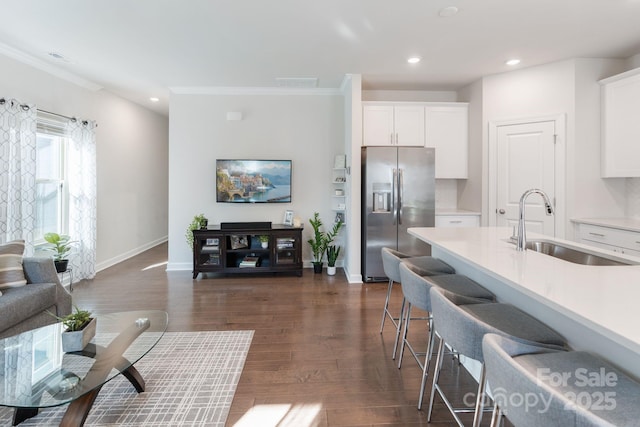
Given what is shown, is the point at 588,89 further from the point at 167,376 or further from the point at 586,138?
the point at 167,376

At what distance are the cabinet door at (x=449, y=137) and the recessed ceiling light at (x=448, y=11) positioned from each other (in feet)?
6.14

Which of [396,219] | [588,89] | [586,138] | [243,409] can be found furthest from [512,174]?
[243,409]

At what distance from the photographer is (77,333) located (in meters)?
1.80

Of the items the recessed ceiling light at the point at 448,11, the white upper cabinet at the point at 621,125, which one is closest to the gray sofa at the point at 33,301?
the recessed ceiling light at the point at 448,11

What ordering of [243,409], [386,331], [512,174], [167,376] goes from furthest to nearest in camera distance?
[512,174] → [386,331] → [167,376] → [243,409]

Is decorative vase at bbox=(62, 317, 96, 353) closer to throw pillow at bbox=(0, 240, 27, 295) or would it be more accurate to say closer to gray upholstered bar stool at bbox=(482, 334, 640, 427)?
throw pillow at bbox=(0, 240, 27, 295)

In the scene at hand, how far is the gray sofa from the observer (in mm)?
2296

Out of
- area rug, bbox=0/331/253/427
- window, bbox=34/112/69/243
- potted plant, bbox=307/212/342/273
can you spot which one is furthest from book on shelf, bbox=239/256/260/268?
window, bbox=34/112/69/243

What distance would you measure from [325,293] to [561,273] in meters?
2.78

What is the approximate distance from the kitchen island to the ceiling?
6.73 feet

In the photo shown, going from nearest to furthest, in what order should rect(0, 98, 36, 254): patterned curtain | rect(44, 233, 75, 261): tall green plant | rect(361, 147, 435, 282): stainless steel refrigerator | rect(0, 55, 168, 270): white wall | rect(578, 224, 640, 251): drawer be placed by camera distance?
rect(578, 224, 640, 251): drawer
rect(0, 98, 36, 254): patterned curtain
rect(44, 233, 75, 261): tall green plant
rect(0, 55, 168, 270): white wall
rect(361, 147, 435, 282): stainless steel refrigerator

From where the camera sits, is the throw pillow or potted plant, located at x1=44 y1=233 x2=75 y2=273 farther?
potted plant, located at x1=44 y1=233 x2=75 y2=273

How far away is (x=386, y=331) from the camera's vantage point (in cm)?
290

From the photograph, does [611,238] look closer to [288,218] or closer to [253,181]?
[288,218]
